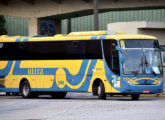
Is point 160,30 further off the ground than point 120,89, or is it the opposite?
point 160,30

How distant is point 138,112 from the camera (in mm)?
17906

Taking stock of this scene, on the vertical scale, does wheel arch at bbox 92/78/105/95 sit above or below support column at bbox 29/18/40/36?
below

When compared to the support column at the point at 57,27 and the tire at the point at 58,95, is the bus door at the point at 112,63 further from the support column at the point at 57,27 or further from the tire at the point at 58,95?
the support column at the point at 57,27

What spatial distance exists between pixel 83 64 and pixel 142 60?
291 centimetres

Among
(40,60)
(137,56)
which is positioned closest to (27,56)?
(40,60)

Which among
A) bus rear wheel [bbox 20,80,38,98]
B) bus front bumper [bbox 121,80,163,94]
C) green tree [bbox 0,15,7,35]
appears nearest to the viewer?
bus front bumper [bbox 121,80,163,94]

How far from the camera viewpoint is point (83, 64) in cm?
2753

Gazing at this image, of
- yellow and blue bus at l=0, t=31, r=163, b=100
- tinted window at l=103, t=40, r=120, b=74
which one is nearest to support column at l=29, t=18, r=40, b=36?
yellow and blue bus at l=0, t=31, r=163, b=100

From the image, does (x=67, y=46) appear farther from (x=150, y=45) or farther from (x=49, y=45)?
(x=150, y=45)

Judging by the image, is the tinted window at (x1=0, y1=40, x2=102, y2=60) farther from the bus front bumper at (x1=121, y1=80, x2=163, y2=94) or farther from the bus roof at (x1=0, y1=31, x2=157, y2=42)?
the bus front bumper at (x1=121, y1=80, x2=163, y2=94)

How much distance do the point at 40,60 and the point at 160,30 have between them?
1087 cm

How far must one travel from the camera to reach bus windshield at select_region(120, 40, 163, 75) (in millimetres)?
25969

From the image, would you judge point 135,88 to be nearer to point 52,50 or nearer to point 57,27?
point 52,50

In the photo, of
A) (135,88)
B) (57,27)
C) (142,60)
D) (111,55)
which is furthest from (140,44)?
(57,27)
